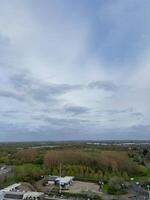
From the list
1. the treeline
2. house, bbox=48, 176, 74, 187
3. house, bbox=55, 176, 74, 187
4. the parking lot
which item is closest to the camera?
the parking lot

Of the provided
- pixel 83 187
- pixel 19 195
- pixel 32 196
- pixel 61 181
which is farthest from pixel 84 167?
pixel 32 196

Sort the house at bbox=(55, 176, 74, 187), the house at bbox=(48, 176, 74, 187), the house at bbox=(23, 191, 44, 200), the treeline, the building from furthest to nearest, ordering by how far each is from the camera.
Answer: the treeline
the house at bbox=(48, 176, 74, 187)
the house at bbox=(55, 176, 74, 187)
the building
the house at bbox=(23, 191, 44, 200)

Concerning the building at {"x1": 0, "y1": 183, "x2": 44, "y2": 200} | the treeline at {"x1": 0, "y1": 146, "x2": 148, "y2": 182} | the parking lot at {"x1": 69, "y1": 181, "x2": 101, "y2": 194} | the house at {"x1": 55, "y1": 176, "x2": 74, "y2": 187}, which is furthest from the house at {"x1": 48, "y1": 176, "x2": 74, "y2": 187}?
the building at {"x1": 0, "y1": 183, "x2": 44, "y2": 200}

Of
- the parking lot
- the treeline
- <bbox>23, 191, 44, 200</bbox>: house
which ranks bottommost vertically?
<bbox>23, 191, 44, 200</bbox>: house

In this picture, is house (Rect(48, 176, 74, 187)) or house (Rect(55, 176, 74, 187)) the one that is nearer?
house (Rect(55, 176, 74, 187))

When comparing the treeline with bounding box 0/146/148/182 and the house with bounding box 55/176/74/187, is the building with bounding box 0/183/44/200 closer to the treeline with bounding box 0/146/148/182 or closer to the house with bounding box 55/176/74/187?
the house with bounding box 55/176/74/187

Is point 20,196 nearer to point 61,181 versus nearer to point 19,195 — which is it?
point 19,195

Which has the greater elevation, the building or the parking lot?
the parking lot

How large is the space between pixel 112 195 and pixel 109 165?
16556 mm

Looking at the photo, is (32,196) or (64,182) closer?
(32,196)

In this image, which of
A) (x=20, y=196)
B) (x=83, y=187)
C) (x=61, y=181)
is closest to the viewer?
(x=20, y=196)

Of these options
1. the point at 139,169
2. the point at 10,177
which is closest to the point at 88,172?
the point at 139,169

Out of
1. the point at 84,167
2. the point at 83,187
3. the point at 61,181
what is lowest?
the point at 83,187

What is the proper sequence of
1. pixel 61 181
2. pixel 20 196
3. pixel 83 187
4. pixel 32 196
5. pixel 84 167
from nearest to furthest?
pixel 32 196, pixel 20 196, pixel 83 187, pixel 61 181, pixel 84 167
